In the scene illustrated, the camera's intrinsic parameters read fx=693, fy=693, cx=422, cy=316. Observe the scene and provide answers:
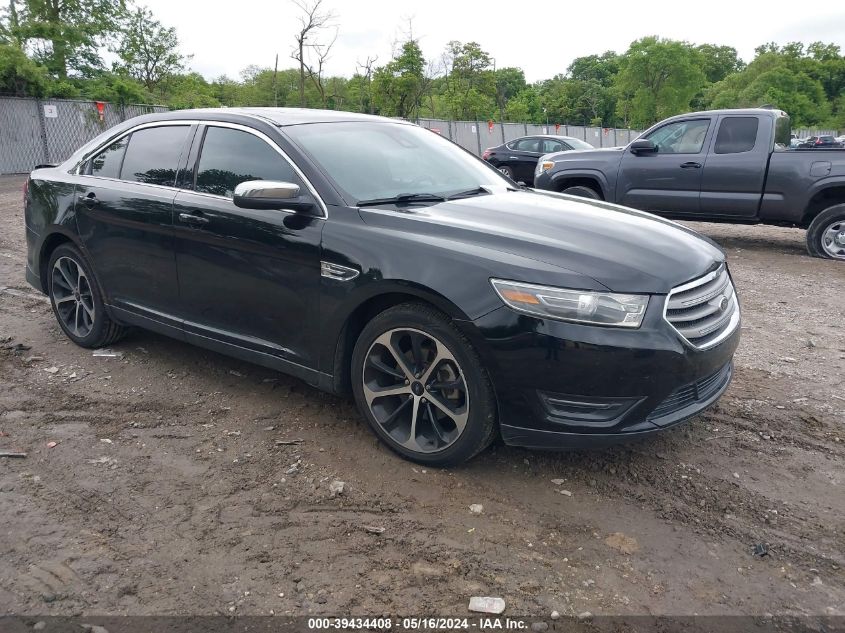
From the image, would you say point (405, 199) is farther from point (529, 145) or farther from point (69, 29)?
point (69, 29)

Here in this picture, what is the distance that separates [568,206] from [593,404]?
1369mm

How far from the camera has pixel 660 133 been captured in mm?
9648

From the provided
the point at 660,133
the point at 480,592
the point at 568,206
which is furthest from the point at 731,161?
the point at 480,592

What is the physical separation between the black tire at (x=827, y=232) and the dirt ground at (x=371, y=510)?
15.6ft

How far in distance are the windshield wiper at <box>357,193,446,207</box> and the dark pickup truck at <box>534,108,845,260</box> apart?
6.43m

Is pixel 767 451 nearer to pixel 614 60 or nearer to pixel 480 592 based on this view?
pixel 480 592

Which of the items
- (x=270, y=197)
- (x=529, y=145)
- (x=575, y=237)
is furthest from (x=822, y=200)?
(x=529, y=145)

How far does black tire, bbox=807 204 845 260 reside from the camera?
27.6ft

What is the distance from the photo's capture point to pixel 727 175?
8.91 meters

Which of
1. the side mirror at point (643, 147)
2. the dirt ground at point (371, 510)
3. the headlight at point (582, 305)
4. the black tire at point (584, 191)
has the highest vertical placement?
the side mirror at point (643, 147)

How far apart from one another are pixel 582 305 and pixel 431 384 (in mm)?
800

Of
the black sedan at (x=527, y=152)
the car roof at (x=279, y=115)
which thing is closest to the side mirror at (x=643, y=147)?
the car roof at (x=279, y=115)

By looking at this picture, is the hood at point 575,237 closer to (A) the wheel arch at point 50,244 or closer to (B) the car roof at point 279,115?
(B) the car roof at point 279,115

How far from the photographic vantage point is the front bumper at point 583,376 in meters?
2.87
